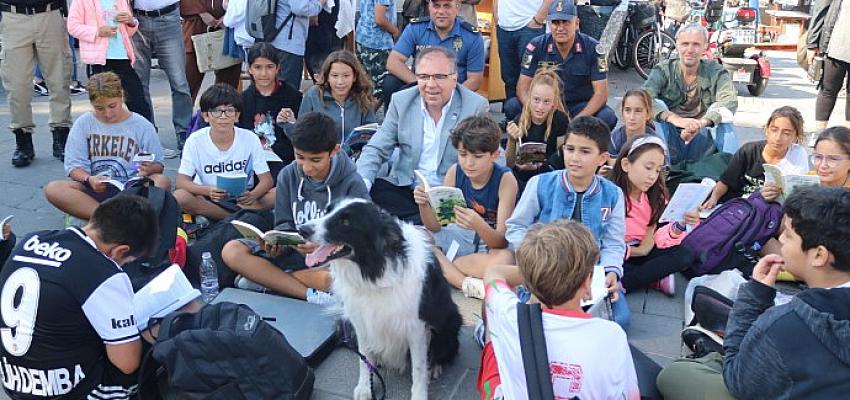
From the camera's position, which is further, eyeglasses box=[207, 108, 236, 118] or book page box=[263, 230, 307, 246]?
eyeglasses box=[207, 108, 236, 118]

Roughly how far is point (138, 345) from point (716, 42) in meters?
9.98

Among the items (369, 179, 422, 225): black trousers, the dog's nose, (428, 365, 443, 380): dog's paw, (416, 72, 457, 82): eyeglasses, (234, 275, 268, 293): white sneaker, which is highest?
(416, 72, 457, 82): eyeglasses

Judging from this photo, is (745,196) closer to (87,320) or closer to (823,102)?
(823,102)

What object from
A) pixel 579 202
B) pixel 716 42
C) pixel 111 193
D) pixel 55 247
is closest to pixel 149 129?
pixel 111 193

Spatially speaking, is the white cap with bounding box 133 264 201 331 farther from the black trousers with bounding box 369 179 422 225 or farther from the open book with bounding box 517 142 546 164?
the open book with bounding box 517 142 546 164

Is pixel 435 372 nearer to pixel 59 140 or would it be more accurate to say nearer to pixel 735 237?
pixel 735 237

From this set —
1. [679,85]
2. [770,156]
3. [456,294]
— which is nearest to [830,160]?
[770,156]

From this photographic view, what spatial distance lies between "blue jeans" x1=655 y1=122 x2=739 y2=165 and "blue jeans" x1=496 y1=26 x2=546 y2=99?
181 cm

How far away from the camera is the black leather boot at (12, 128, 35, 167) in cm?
643

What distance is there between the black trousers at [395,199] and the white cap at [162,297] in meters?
1.94

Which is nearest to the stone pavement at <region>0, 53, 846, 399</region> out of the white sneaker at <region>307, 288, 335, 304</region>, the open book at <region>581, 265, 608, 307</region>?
the white sneaker at <region>307, 288, 335, 304</region>

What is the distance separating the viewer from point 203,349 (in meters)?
2.84

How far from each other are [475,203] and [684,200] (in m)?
1.38

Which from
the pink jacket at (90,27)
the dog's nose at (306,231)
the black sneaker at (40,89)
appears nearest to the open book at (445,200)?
the dog's nose at (306,231)
